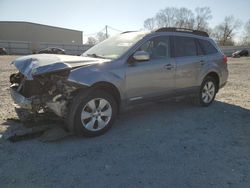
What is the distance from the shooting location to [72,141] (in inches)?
174

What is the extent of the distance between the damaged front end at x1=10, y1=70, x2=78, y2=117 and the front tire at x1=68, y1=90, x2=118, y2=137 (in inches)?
6.6

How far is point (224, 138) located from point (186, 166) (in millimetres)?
1428

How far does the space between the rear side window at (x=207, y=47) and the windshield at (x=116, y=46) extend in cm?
196

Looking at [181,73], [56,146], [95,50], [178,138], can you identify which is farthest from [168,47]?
[56,146]

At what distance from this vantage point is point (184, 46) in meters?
6.17

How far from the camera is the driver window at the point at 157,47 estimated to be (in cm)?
533

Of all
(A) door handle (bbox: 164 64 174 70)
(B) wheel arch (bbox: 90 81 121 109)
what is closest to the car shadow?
(B) wheel arch (bbox: 90 81 121 109)

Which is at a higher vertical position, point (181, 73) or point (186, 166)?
point (181, 73)

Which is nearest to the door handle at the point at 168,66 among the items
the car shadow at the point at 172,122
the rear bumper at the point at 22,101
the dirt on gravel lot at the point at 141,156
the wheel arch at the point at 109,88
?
the car shadow at the point at 172,122

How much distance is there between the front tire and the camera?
14.2 feet

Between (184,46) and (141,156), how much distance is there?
3.24 meters

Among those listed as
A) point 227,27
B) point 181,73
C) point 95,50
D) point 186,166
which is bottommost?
point 186,166

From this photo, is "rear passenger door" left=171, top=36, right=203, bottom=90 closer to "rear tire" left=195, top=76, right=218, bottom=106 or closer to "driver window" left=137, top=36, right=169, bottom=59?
"driver window" left=137, top=36, right=169, bottom=59

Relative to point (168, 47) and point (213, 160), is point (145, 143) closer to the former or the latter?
point (213, 160)
